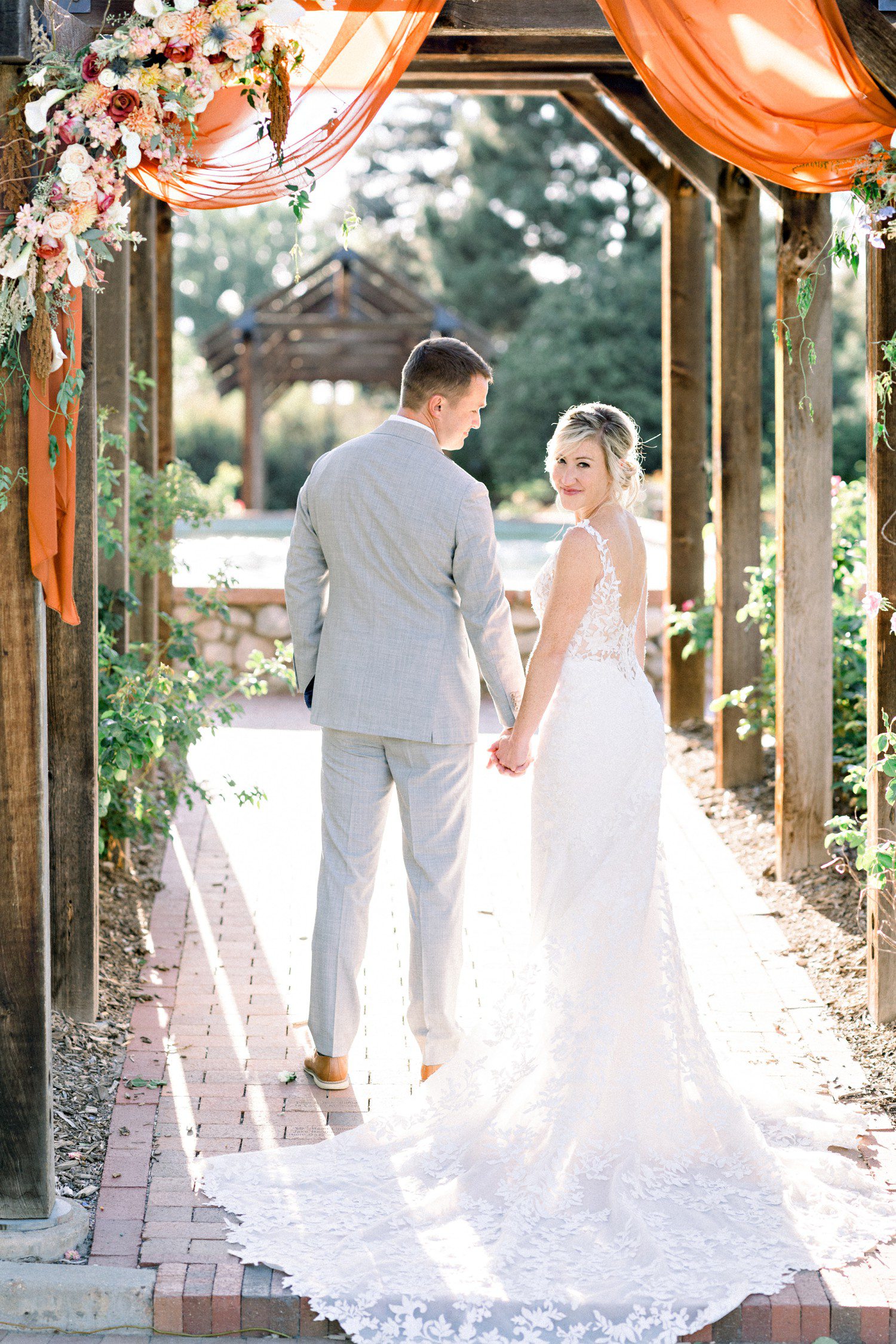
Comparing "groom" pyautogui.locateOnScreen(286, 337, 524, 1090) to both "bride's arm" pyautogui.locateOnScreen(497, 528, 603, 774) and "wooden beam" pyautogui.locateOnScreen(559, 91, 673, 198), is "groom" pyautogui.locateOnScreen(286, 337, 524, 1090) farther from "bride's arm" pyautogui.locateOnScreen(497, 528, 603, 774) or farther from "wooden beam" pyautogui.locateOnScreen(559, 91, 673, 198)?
"wooden beam" pyautogui.locateOnScreen(559, 91, 673, 198)

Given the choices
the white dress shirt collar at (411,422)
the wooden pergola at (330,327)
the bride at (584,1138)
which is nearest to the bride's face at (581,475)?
the bride at (584,1138)

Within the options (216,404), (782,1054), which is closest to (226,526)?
(216,404)

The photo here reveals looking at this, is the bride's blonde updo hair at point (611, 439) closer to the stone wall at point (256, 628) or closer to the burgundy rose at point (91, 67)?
the burgundy rose at point (91, 67)

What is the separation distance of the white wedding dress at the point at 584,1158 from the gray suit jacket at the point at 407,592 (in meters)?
0.18

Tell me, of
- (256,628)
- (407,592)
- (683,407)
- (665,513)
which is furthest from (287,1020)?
(256,628)

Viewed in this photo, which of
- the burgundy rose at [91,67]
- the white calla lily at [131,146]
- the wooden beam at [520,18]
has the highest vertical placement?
the wooden beam at [520,18]

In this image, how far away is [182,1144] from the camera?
3.11 meters

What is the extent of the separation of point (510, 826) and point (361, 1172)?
10.3 feet

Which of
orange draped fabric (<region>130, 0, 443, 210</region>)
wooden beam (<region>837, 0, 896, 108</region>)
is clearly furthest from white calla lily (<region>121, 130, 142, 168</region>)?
wooden beam (<region>837, 0, 896, 108</region>)

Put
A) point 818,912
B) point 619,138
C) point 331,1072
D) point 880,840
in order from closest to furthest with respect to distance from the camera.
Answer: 1. point 331,1072
2. point 880,840
3. point 818,912
4. point 619,138

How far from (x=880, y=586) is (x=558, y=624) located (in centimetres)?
101

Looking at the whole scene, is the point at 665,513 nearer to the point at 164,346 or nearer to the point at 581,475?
the point at 164,346

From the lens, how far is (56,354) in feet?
8.68

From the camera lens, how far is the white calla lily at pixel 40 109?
2525 mm
